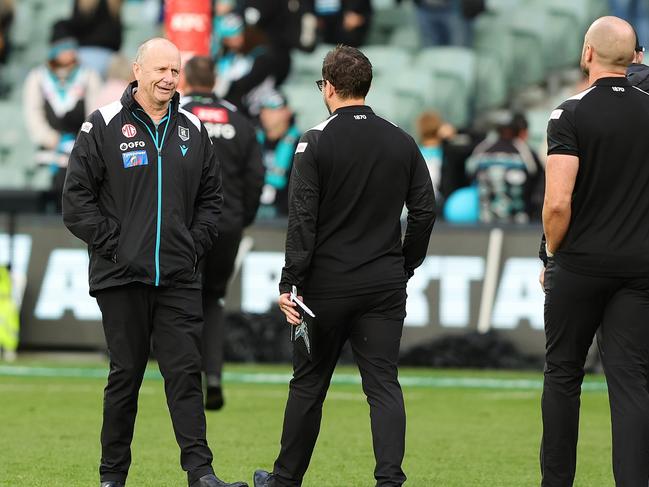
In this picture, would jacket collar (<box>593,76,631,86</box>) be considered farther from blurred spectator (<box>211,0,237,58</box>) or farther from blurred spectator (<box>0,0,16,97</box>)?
blurred spectator (<box>0,0,16,97</box>)

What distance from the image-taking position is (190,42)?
14508 millimetres

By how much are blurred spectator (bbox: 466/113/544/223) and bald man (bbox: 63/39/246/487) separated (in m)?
8.81

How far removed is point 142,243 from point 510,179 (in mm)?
9152

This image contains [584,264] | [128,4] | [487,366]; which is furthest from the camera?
[128,4]

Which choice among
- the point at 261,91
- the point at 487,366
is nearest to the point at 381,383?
the point at 487,366

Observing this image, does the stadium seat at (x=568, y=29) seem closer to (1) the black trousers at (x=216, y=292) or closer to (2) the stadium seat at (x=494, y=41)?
(2) the stadium seat at (x=494, y=41)

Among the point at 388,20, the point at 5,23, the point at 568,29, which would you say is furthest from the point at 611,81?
the point at 5,23

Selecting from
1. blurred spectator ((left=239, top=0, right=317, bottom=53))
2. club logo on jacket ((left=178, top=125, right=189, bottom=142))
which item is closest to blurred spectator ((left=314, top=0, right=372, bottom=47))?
blurred spectator ((left=239, top=0, right=317, bottom=53))

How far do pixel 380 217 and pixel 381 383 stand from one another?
0.74m

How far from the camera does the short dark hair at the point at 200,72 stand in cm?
1047

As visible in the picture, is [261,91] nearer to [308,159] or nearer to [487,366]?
[487,366]

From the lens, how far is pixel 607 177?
6.57m

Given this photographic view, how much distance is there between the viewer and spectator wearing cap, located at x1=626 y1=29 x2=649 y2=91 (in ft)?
23.8

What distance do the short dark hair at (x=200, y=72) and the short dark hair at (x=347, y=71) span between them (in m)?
3.66
